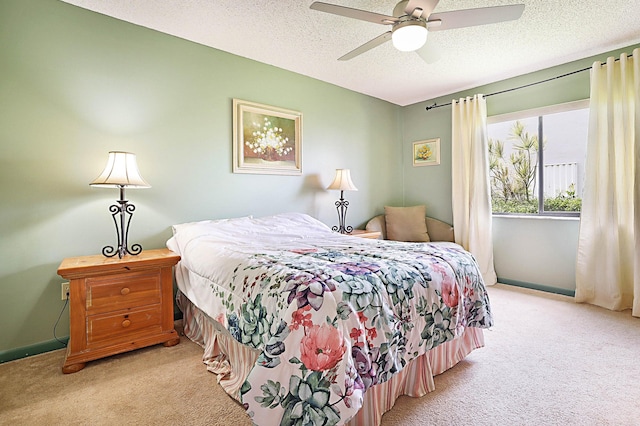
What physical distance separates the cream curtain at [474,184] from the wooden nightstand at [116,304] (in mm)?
3286

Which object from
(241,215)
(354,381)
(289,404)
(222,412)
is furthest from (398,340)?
(241,215)

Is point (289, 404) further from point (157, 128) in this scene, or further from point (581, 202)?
point (581, 202)

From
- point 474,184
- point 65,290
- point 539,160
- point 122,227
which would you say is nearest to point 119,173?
point 122,227

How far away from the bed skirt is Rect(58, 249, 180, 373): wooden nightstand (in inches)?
12.1

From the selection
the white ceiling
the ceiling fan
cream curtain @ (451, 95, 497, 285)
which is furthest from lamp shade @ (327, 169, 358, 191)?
the ceiling fan

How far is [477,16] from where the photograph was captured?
73.3 inches

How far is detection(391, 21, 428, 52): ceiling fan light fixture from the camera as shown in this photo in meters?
1.91

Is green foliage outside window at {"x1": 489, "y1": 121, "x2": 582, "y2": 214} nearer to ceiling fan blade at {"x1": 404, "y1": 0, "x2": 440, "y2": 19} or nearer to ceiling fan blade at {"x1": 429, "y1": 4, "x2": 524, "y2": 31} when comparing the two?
ceiling fan blade at {"x1": 429, "y1": 4, "x2": 524, "y2": 31}

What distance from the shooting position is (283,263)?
1634 mm

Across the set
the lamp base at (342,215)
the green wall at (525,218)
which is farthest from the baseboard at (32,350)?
the green wall at (525,218)

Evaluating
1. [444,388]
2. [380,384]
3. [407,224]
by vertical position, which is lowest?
[444,388]

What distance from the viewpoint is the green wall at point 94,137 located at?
2.11 metres

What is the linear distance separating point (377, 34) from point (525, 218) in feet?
8.60

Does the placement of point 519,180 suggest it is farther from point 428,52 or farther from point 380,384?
point 380,384
